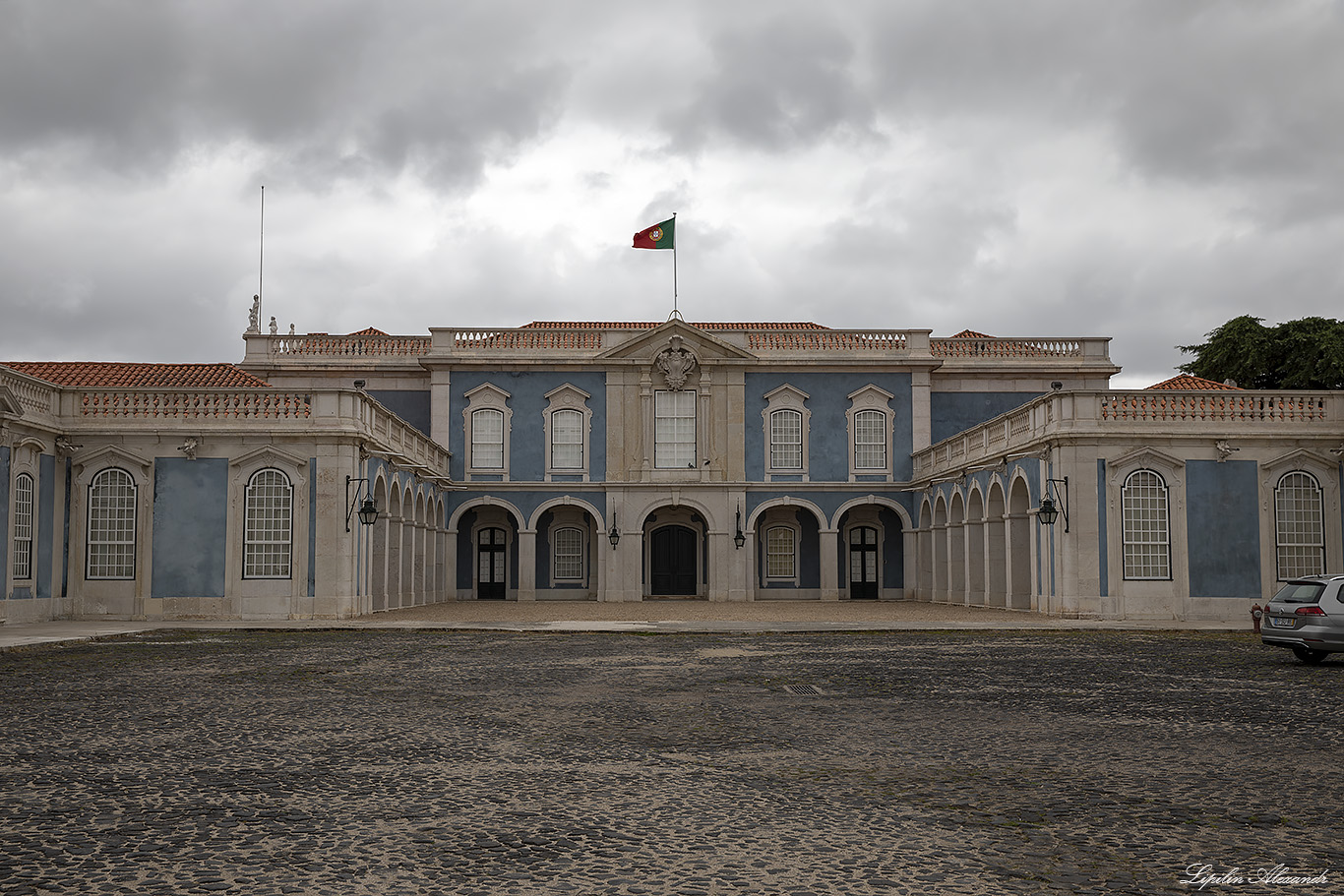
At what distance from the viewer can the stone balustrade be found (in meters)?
23.9

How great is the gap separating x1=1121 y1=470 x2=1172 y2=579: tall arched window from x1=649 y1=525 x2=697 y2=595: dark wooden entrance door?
1701cm

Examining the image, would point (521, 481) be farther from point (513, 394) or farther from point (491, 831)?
point (491, 831)

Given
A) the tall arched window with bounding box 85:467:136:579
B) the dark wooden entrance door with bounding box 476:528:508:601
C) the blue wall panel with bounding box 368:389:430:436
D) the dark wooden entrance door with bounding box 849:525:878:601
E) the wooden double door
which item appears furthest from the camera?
the wooden double door

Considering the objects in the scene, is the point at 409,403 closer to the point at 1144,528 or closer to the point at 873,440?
the point at 873,440

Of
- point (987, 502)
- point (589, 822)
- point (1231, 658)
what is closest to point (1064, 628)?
point (1231, 658)

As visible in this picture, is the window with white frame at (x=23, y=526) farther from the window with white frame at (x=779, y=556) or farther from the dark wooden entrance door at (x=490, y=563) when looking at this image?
the window with white frame at (x=779, y=556)

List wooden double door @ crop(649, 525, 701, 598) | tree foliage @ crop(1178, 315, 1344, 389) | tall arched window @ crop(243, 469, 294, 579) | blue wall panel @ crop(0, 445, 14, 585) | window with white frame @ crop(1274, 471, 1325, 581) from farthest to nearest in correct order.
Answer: tree foliage @ crop(1178, 315, 1344, 389) → wooden double door @ crop(649, 525, 701, 598) → window with white frame @ crop(1274, 471, 1325, 581) → tall arched window @ crop(243, 469, 294, 579) → blue wall panel @ crop(0, 445, 14, 585)

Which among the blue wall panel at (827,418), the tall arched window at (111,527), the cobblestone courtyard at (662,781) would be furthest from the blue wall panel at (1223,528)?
the tall arched window at (111,527)

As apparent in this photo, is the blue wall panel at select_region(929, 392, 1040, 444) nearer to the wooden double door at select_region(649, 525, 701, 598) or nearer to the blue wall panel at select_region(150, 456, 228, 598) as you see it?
the wooden double door at select_region(649, 525, 701, 598)

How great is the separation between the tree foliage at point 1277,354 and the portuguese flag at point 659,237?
24724 mm

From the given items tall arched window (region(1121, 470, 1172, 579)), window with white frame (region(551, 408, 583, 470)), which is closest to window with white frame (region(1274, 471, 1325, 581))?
tall arched window (region(1121, 470, 1172, 579))

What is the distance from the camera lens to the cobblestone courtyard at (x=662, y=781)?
4.82 m

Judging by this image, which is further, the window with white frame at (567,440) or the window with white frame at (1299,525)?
the window with white frame at (567,440)

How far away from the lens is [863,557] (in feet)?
124
